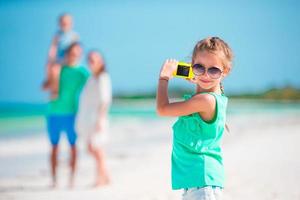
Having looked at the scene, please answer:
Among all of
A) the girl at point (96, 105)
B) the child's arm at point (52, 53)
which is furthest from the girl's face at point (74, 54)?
the child's arm at point (52, 53)

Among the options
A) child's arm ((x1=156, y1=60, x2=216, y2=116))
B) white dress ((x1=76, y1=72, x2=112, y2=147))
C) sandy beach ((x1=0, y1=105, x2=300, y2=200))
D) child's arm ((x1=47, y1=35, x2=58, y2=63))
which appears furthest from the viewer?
child's arm ((x1=47, y1=35, x2=58, y2=63))

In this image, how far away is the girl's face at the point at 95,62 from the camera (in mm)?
5715

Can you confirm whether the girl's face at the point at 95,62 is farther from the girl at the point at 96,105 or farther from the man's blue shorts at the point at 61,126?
the man's blue shorts at the point at 61,126

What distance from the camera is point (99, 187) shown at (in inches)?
215

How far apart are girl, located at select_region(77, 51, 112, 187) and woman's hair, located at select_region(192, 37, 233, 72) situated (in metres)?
2.96

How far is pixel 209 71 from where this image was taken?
2.77 metres

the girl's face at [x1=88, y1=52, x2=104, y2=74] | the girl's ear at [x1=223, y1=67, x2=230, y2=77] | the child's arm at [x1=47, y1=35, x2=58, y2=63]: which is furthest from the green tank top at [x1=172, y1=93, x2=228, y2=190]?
the child's arm at [x1=47, y1=35, x2=58, y2=63]

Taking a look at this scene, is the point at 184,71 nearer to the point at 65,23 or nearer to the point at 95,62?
the point at 95,62

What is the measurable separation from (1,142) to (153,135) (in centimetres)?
303

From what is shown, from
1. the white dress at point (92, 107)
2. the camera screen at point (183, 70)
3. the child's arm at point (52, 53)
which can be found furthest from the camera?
the child's arm at point (52, 53)

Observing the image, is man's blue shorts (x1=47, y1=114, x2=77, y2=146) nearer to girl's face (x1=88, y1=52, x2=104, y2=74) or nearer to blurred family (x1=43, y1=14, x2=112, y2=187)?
blurred family (x1=43, y1=14, x2=112, y2=187)

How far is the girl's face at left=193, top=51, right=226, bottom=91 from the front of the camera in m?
2.77

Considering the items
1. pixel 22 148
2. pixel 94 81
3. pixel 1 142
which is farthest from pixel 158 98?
pixel 1 142

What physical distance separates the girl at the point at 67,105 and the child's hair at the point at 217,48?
3.10m
